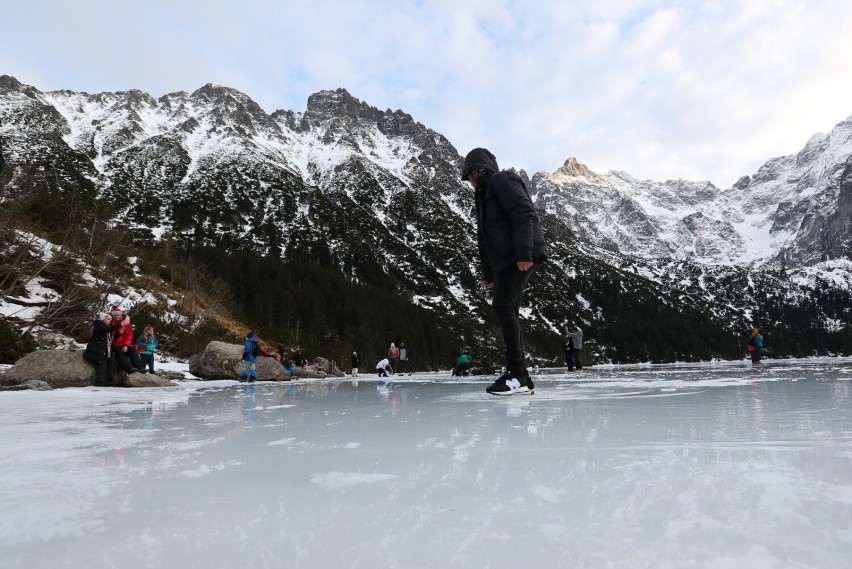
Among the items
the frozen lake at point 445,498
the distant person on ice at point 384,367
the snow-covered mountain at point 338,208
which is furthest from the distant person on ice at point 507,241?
the snow-covered mountain at point 338,208

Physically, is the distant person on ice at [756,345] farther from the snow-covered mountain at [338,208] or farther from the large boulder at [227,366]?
the snow-covered mountain at [338,208]

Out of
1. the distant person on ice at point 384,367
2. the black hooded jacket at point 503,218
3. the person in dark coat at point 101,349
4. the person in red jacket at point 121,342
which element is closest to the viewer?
the black hooded jacket at point 503,218

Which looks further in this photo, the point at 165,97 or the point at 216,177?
the point at 165,97

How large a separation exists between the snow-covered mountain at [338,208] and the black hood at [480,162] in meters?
83.5

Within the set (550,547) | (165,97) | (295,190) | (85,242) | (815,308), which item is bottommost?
(550,547)

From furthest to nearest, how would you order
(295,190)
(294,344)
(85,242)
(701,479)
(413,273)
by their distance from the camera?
(295,190) < (413,273) < (294,344) < (85,242) < (701,479)

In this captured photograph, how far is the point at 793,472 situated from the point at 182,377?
47.0 feet

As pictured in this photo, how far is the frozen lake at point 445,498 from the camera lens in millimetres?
781

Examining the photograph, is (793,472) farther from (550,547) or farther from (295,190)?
(295,190)

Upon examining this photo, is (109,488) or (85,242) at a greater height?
(85,242)

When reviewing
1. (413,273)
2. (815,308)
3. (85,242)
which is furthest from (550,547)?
(815,308)

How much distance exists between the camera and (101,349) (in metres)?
7.86

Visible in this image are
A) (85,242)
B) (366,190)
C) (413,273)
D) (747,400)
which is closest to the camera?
(747,400)

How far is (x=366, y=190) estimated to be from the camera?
14538cm
